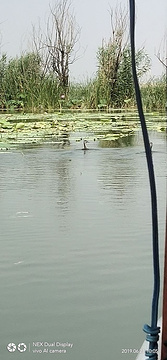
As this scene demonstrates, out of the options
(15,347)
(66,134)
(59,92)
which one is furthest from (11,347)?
(59,92)

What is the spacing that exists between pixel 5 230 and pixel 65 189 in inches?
27.7

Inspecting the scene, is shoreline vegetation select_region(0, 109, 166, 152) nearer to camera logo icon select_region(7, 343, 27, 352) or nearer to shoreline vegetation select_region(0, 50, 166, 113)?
shoreline vegetation select_region(0, 50, 166, 113)

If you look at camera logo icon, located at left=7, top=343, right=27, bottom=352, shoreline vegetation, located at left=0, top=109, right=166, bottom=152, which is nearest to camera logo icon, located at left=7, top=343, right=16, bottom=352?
camera logo icon, located at left=7, top=343, right=27, bottom=352

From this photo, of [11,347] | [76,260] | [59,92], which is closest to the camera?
[11,347]

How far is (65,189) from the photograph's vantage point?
8.20 ft

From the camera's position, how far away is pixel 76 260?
62.9 inches

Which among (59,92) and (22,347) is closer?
(22,347)

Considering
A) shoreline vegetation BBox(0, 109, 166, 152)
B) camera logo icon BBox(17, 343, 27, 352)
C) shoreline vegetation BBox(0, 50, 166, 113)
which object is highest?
shoreline vegetation BBox(0, 50, 166, 113)

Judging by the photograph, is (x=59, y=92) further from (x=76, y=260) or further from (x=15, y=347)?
(x=15, y=347)

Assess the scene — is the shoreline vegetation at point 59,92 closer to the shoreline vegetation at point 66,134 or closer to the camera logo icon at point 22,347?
the shoreline vegetation at point 66,134

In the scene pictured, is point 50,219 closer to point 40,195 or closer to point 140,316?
point 40,195

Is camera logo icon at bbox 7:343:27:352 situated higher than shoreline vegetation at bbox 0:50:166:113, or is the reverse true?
shoreline vegetation at bbox 0:50:166:113

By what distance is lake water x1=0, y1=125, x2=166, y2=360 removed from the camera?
114 centimetres

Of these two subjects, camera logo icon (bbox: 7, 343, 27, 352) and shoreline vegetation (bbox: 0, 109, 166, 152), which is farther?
shoreline vegetation (bbox: 0, 109, 166, 152)
